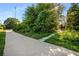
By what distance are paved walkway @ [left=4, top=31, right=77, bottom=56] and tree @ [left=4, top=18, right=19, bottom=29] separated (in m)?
0.07

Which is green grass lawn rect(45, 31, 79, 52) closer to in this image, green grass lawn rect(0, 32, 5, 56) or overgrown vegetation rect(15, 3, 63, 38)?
overgrown vegetation rect(15, 3, 63, 38)

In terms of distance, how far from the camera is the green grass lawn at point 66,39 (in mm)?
2125

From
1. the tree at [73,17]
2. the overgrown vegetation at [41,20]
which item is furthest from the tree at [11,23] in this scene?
the tree at [73,17]

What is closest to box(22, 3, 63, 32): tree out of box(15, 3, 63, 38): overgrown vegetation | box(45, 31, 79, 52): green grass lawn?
A: box(15, 3, 63, 38): overgrown vegetation

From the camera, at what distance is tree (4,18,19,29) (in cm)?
213

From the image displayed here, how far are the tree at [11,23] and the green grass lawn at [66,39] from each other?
42 centimetres

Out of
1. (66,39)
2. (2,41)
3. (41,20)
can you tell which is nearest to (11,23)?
(2,41)

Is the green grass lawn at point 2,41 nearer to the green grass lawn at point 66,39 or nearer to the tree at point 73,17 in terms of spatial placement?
the green grass lawn at point 66,39

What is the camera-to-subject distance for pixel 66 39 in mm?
2135

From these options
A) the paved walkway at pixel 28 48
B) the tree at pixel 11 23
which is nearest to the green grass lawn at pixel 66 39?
the paved walkway at pixel 28 48

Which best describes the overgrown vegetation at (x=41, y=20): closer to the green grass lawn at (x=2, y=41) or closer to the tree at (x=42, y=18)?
the tree at (x=42, y=18)

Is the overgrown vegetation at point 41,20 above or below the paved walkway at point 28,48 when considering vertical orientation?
above

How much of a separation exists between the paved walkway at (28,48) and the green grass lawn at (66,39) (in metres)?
0.05

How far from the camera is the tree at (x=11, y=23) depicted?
7.00ft
